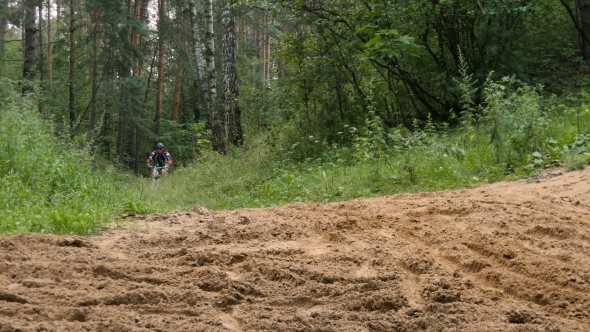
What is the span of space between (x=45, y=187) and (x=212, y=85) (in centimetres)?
964

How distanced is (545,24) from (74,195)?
12750 millimetres

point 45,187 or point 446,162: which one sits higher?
point 446,162

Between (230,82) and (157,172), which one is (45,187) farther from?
(230,82)

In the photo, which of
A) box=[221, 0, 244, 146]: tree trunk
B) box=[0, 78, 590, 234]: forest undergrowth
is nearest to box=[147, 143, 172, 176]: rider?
box=[221, 0, 244, 146]: tree trunk

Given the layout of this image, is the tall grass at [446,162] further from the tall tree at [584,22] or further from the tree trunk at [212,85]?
the tree trunk at [212,85]

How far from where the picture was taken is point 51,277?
3.59 metres

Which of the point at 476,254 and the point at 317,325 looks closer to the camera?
the point at 317,325

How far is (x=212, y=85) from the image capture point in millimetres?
16266

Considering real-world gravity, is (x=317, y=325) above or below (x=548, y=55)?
below

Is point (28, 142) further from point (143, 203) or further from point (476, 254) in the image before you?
point (476, 254)

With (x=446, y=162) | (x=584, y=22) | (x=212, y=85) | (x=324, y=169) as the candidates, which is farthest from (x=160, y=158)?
(x=584, y=22)

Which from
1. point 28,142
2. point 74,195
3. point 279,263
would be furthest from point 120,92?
point 279,263

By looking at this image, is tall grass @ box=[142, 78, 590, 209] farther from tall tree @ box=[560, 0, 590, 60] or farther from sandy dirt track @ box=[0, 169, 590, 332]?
tall tree @ box=[560, 0, 590, 60]

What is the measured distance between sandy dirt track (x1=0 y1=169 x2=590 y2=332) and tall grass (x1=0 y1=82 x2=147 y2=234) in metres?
0.55
